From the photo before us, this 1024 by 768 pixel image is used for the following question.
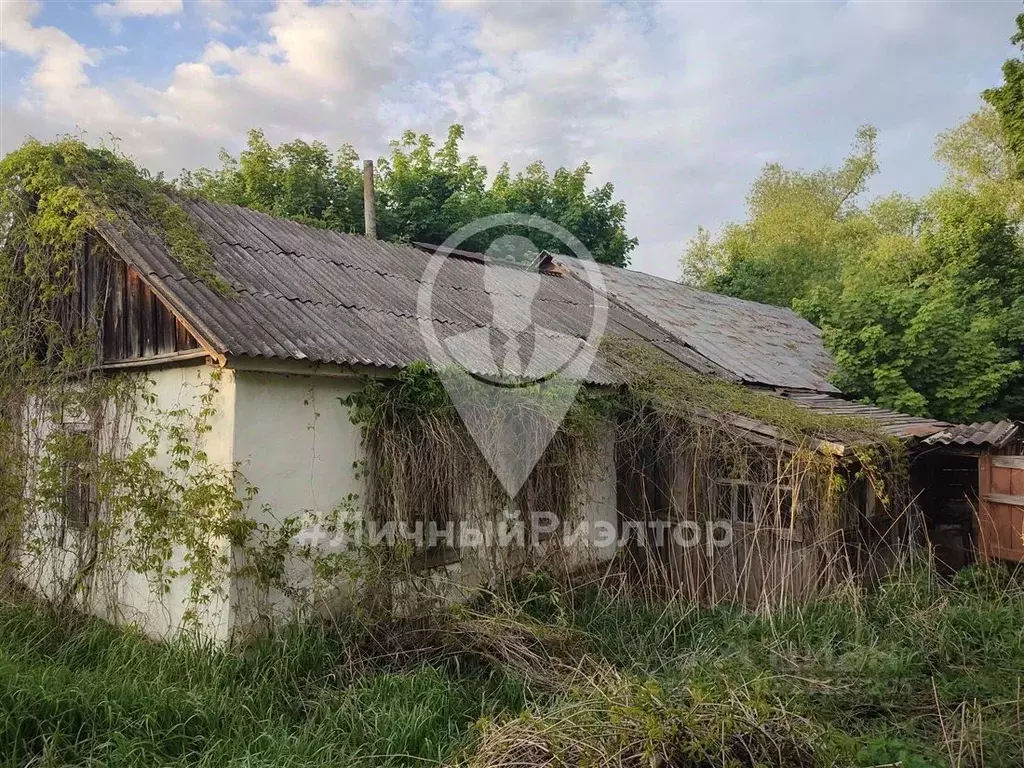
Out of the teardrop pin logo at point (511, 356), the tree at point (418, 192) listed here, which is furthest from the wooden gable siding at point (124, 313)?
the tree at point (418, 192)

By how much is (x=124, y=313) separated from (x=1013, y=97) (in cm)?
1492

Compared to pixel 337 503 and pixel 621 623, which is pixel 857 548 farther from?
pixel 337 503

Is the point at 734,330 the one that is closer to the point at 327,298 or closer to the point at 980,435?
the point at 980,435

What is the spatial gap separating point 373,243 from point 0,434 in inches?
214

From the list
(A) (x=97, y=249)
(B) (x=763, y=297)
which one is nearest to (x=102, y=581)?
(A) (x=97, y=249)

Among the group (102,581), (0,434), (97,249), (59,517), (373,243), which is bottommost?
(102,581)

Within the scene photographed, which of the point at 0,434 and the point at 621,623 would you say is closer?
the point at 621,623

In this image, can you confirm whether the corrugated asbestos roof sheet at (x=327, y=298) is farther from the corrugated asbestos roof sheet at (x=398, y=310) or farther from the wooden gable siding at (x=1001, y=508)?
the wooden gable siding at (x=1001, y=508)

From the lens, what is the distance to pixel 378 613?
6.25 meters

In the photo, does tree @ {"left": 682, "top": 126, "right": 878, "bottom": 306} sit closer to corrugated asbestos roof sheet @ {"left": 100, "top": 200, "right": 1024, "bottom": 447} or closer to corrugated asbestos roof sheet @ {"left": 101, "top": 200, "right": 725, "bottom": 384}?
corrugated asbestos roof sheet @ {"left": 100, "top": 200, "right": 1024, "bottom": 447}

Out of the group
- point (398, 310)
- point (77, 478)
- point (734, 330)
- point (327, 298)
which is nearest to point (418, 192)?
point (734, 330)

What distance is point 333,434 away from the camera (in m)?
6.52

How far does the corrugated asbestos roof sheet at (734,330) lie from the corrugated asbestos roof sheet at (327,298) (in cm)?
56

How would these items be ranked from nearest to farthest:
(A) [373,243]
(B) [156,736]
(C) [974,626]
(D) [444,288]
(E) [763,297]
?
(B) [156,736], (C) [974,626], (D) [444,288], (A) [373,243], (E) [763,297]
